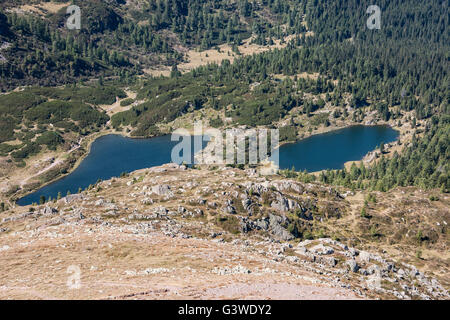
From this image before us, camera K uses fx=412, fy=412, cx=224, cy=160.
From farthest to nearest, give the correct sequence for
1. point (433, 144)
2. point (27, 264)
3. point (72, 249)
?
1. point (433, 144)
2. point (72, 249)
3. point (27, 264)

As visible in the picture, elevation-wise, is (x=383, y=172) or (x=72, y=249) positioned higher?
(x=72, y=249)

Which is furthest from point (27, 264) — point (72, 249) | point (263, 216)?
point (263, 216)
